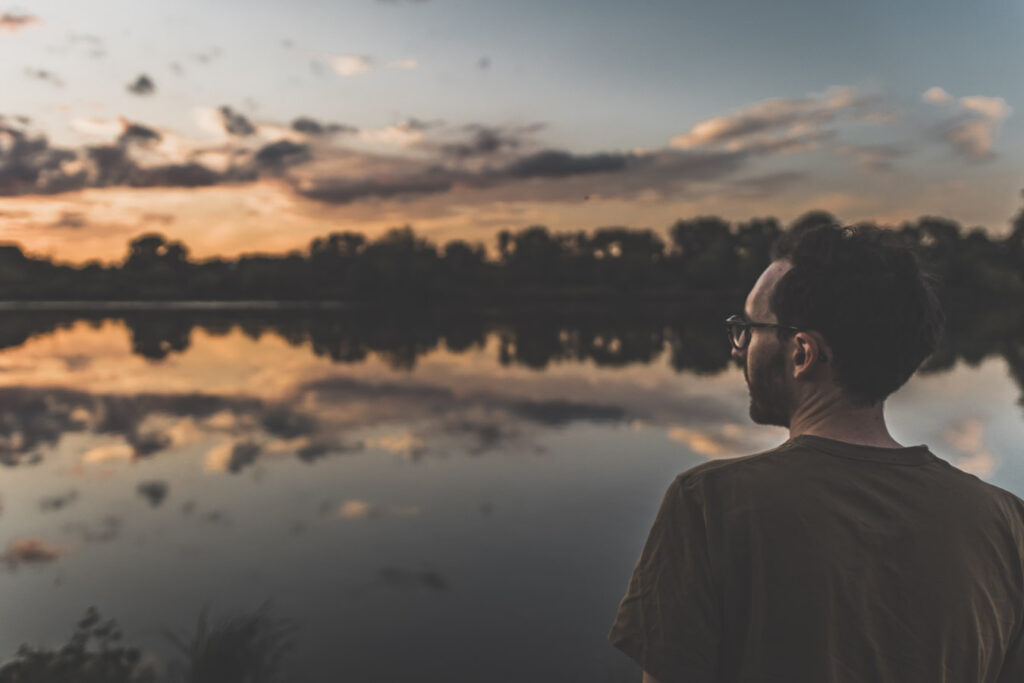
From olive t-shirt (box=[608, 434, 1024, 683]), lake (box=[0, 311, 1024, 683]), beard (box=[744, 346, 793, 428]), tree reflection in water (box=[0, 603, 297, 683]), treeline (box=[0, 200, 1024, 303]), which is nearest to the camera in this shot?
olive t-shirt (box=[608, 434, 1024, 683])

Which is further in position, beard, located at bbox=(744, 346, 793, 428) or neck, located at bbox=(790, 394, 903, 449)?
beard, located at bbox=(744, 346, 793, 428)

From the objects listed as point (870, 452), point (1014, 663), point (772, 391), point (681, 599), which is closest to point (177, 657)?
point (681, 599)

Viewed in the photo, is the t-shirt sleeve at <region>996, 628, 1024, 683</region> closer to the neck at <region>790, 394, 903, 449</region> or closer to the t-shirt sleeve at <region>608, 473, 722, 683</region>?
the neck at <region>790, 394, 903, 449</region>

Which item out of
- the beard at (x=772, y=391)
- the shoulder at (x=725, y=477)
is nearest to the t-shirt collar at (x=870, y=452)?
the shoulder at (x=725, y=477)

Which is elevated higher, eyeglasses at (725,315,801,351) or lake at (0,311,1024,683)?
eyeglasses at (725,315,801,351)

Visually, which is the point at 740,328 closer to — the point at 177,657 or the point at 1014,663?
the point at 1014,663

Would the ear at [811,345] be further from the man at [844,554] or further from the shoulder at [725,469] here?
the shoulder at [725,469]

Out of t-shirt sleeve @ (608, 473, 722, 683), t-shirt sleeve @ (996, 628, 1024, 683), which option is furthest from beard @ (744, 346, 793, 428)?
t-shirt sleeve @ (996, 628, 1024, 683)

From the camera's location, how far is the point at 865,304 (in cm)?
182

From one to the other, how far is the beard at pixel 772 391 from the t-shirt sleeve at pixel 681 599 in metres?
0.46

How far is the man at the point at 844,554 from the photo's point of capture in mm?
1627

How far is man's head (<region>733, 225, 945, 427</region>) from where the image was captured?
1.83 m

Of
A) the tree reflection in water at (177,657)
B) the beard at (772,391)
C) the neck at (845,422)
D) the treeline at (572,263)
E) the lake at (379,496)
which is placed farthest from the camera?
the treeline at (572,263)

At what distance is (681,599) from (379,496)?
78.6ft
